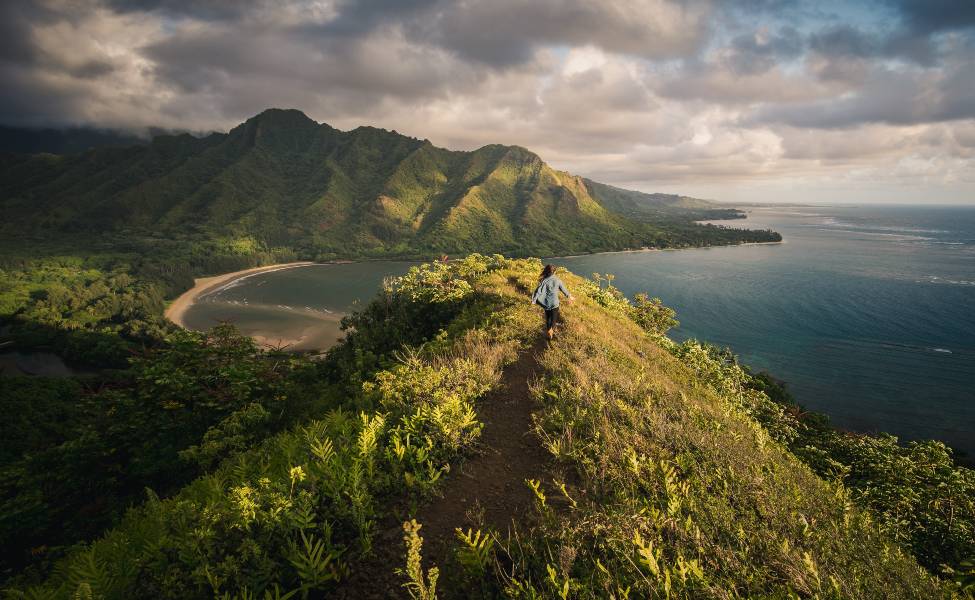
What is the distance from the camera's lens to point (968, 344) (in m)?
83.2

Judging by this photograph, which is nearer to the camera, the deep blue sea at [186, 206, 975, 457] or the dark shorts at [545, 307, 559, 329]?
the dark shorts at [545, 307, 559, 329]

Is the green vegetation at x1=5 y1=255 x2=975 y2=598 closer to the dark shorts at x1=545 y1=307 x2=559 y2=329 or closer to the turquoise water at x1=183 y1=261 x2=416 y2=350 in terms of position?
the dark shorts at x1=545 y1=307 x2=559 y2=329

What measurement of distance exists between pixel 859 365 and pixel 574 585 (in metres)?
101

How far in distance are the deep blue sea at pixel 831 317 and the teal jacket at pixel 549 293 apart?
218ft

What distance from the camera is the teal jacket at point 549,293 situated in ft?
43.9

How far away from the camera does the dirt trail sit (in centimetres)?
459

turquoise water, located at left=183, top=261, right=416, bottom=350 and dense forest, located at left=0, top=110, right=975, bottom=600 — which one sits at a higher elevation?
dense forest, located at left=0, top=110, right=975, bottom=600

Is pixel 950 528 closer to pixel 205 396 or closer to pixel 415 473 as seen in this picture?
pixel 415 473

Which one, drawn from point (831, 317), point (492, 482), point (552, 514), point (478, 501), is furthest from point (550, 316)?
point (831, 317)

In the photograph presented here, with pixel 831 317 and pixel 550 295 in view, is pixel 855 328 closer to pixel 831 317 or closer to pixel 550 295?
pixel 831 317

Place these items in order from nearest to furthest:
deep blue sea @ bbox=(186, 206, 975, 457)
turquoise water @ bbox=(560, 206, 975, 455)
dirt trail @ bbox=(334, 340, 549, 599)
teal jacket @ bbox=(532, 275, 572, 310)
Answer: dirt trail @ bbox=(334, 340, 549, 599) → teal jacket @ bbox=(532, 275, 572, 310) → turquoise water @ bbox=(560, 206, 975, 455) → deep blue sea @ bbox=(186, 206, 975, 457)

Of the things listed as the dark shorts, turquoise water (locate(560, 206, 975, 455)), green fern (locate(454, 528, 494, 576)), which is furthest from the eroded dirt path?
turquoise water (locate(560, 206, 975, 455))

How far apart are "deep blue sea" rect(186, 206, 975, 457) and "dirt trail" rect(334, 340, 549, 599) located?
7071 centimetres

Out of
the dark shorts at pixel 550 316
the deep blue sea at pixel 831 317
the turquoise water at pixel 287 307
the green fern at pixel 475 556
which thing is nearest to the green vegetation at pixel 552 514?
the green fern at pixel 475 556
